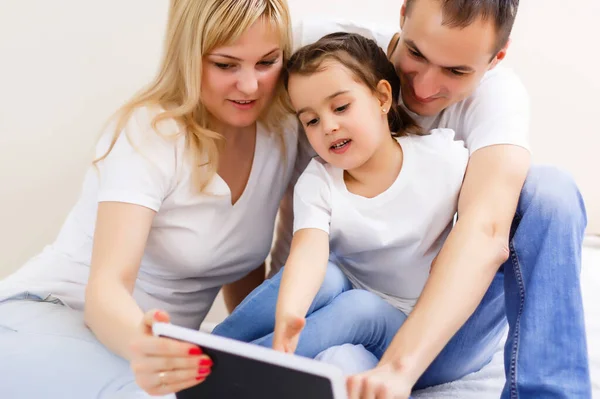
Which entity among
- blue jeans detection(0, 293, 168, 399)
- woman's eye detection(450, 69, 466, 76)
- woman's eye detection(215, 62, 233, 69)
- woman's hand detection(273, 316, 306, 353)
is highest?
woman's eye detection(215, 62, 233, 69)

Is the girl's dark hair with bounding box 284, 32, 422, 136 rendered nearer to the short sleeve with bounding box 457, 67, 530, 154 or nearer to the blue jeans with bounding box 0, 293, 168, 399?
the short sleeve with bounding box 457, 67, 530, 154

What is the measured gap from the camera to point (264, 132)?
129 centimetres

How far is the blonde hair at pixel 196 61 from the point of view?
1079 millimetres

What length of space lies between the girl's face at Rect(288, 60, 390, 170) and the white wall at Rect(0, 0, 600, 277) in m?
0.68

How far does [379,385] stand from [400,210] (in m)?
0.34

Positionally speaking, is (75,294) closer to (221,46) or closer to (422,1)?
(221,46)

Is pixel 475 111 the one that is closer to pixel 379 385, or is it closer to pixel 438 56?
pixel 438 56

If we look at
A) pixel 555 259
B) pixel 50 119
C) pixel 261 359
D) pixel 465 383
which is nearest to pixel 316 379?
pixel 261 359

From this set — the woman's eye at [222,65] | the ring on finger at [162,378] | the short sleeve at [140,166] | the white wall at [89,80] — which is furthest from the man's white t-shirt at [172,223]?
the white wall at [89,80]

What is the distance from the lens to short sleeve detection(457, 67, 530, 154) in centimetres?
111

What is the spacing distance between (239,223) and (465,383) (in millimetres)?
484

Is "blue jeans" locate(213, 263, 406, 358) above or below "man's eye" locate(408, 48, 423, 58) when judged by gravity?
below

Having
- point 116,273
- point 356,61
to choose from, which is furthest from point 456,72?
point 116,273

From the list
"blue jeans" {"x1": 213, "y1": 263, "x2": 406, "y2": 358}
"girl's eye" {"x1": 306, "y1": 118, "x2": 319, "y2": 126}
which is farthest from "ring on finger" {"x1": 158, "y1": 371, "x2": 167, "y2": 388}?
"girl's eye" {"x1": 306, "y1": 118, "x2": 319, "y2": 126}
